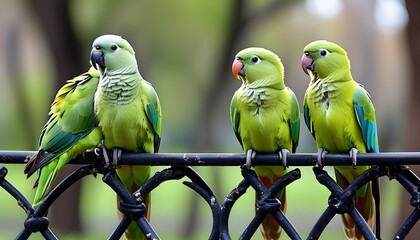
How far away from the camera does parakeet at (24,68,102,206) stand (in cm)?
213

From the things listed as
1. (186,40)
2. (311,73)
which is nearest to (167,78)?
(186,40)

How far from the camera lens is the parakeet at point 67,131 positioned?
2.13 m

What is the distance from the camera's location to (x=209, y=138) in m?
9.98

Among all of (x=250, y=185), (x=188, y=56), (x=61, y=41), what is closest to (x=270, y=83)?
(x=250, y=185)

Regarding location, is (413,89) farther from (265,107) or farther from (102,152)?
(102,152)

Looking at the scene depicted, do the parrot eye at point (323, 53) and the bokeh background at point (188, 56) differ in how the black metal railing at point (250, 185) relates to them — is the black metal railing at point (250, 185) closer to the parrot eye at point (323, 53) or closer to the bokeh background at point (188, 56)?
the parrot eye at point (323, 53)

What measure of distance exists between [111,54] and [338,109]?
2.83ft

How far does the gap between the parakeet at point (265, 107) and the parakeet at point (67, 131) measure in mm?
532

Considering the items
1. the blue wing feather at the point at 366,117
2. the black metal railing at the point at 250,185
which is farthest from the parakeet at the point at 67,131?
the blue wing feather at the point at 366,117

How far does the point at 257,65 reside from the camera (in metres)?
2.41

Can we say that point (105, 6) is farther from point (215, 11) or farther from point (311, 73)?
point (311, 73)

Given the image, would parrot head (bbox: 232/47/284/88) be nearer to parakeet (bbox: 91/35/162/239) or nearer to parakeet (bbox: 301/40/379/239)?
parakeet (bbox: 301/40/379/239)

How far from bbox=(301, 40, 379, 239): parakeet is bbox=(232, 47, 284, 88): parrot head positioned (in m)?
0.11

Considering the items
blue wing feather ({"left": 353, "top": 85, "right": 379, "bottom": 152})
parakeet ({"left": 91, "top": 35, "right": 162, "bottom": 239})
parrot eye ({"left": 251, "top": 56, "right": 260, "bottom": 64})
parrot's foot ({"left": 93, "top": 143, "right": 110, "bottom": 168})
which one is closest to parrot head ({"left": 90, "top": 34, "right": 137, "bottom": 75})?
parakeet ({"left": 91, "top": 35, "right": 162, "bottom": 239})
